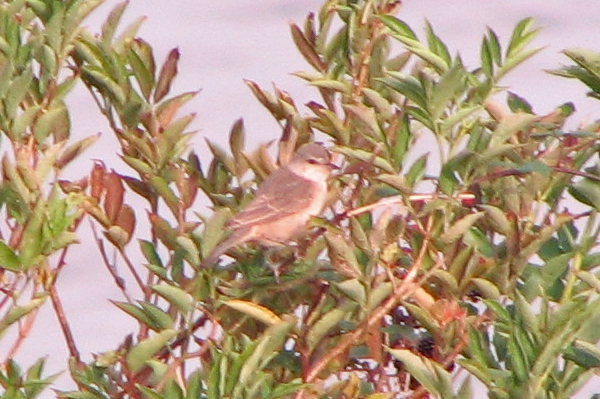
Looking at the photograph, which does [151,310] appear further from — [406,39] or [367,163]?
[406,39]

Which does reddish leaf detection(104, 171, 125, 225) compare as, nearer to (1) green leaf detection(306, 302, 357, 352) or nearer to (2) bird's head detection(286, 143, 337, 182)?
(2) bird's head detection(286, 143, 337, 182)

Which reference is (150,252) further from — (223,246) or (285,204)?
(285,204)

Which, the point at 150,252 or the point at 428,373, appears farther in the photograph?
the point at 150,252

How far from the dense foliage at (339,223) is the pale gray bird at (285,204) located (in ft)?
0.27

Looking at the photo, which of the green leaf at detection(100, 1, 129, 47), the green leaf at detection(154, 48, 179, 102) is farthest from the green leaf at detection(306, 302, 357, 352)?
the green leaf at detection(100, 1, 129, 47)

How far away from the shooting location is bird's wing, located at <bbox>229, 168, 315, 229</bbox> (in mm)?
4215

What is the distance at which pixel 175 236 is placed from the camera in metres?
3.79

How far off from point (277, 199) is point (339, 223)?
184 centimetres

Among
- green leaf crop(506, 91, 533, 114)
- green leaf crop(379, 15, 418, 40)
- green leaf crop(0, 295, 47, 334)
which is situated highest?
green leaf crop(379, 15, 418, 40)

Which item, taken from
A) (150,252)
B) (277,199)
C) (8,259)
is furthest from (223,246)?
(277,199)

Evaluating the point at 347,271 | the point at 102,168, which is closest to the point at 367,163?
the point at 347,271

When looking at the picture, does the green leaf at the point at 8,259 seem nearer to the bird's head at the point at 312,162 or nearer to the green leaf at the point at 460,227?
the bird's head at the point at 312,162

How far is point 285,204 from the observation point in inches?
235

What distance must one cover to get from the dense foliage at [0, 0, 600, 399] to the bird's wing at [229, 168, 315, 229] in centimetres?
14
